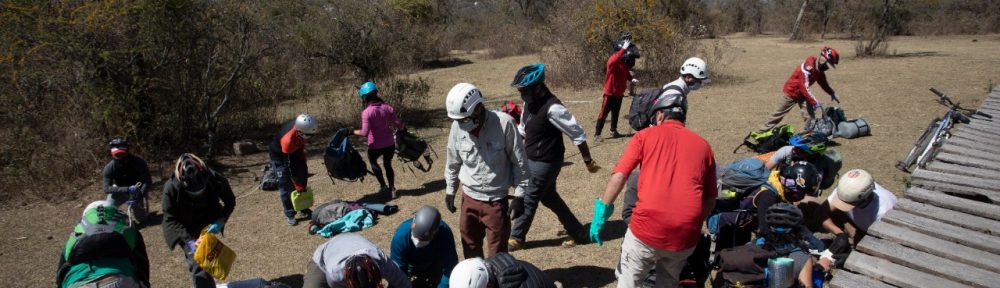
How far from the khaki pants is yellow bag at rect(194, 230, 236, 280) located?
2.58 metres

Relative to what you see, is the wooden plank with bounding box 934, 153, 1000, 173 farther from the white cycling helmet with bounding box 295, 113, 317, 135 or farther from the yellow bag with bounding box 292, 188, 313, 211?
the yellow bag with bounding box 292, 188, 313, 211

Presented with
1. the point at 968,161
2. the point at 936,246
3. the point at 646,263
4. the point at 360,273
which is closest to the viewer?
the point at 360,273

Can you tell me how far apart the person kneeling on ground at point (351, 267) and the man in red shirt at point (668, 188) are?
54.4 inches

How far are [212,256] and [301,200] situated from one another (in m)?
2.71

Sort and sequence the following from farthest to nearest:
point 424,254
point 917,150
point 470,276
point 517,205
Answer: point 917,150 → point 517,205 → point 424,254 → point 470,276

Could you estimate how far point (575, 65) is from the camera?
1516cm

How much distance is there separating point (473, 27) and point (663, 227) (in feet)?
99.4

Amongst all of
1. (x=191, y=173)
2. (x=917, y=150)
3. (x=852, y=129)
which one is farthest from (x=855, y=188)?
(x=852, y=129)

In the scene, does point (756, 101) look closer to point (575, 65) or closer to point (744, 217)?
point (575, 65)

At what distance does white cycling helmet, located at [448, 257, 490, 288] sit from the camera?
2631 mm

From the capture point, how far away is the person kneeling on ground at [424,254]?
3761mm

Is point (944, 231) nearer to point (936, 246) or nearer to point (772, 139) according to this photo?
point (936, 246)

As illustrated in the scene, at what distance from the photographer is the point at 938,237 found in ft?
11.8

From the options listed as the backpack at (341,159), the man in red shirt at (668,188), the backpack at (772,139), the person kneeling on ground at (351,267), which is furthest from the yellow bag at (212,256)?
the backpack at (772,139)
